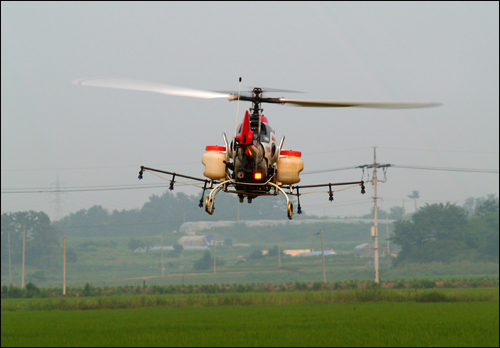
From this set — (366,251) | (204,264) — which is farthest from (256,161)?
(366,251)

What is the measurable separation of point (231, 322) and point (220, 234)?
506 feet

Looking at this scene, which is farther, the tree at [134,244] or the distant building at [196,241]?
the distant building at [196,241]

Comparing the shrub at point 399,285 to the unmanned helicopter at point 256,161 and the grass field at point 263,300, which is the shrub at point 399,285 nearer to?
the grass field at point 263,300

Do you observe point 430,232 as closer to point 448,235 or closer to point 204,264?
point 448,235

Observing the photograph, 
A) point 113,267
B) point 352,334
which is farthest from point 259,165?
point 113,267

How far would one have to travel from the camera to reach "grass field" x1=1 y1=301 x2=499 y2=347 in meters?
26.8

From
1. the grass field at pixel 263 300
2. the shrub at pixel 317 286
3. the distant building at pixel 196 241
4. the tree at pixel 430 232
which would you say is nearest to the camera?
the grass field at pixel 263 300

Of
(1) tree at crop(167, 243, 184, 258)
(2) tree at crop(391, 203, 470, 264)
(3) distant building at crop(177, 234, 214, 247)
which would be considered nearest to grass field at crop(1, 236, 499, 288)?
(1) tree at crop(167, 243, 184, 258)

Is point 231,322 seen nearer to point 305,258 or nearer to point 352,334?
point 352,334

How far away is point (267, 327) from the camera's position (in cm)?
3153

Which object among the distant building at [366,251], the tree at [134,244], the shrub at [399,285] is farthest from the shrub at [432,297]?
the tree at [134,244]

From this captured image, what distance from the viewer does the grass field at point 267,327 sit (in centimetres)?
2680

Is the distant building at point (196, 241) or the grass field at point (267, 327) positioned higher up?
the distant building at point (196, 241)

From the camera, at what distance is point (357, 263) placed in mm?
130875
